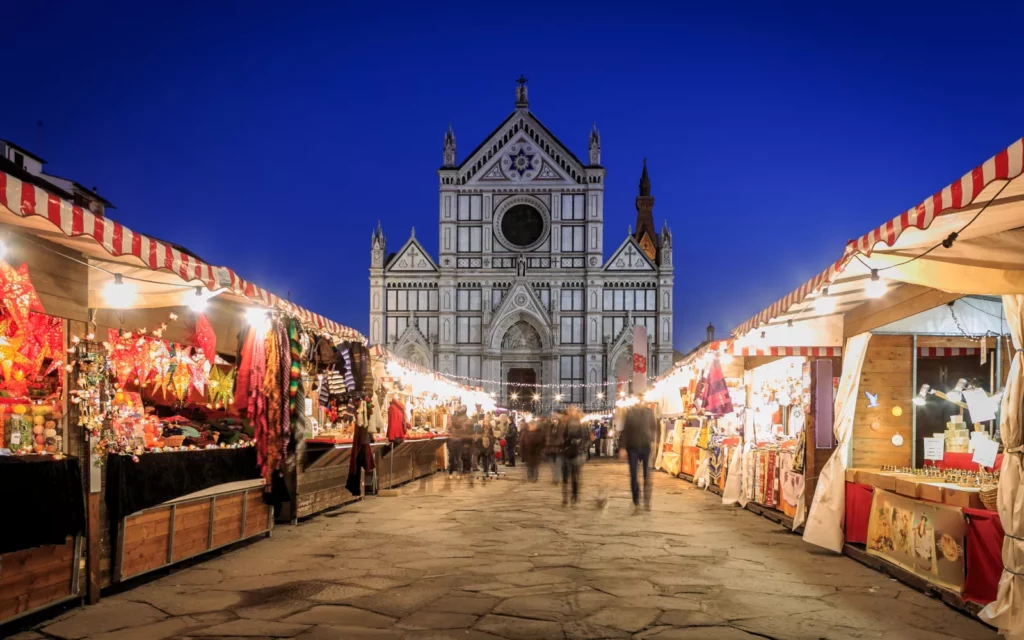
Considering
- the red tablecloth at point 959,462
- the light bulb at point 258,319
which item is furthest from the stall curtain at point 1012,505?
the light bulb at point 258,319

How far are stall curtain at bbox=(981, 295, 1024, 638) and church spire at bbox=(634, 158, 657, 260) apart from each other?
77.0m

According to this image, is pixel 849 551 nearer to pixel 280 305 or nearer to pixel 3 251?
pixel 280 305

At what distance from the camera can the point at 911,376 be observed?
9211mm

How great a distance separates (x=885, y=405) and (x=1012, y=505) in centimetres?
383

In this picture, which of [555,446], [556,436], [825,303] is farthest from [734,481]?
[825,303]

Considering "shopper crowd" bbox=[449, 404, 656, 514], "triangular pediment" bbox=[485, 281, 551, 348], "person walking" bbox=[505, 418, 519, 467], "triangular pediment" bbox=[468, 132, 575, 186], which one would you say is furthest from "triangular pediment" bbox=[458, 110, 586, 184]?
"person walking" bbox=[505, 418, 519, 467]

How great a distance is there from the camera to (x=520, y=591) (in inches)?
263

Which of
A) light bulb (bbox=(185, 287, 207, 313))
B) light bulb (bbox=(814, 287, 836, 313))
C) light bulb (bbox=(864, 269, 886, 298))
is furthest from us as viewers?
light bulb (bbox=(814, 287, 836, 313))

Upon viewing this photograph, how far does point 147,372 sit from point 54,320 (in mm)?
1997

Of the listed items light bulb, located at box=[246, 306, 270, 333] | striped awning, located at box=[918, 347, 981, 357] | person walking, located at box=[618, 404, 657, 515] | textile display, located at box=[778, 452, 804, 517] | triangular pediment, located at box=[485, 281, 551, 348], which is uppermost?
triangular pediment, located at box=[485, 281, 551, 348]

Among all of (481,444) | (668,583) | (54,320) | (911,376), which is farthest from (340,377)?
(481,444)

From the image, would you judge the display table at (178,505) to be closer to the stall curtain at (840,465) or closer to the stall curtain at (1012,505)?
the stall curtain at (840,465)

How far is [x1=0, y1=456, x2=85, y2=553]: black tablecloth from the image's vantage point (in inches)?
208

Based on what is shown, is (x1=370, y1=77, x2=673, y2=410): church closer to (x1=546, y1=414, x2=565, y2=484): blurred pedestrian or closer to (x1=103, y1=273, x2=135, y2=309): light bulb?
(x1=546, y1=414, x2=565, y2=484): blurred pedestrian
